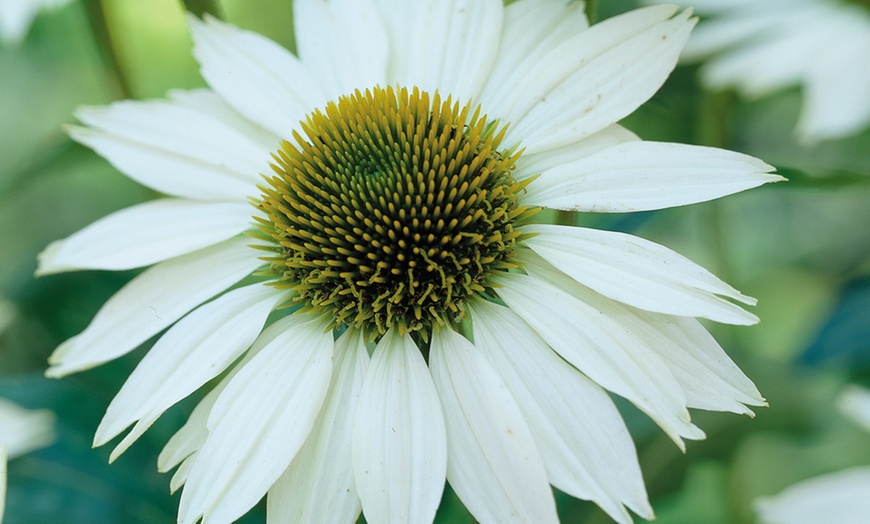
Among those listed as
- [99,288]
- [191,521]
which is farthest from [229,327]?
[99,288]

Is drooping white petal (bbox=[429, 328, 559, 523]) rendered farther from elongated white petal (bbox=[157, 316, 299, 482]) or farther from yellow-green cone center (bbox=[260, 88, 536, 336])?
elongated white petal (bbox=[157, 316, 299, 482])

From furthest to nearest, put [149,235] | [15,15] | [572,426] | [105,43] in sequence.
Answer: [15,15] → [105,43] → [149,235] → [572,426]

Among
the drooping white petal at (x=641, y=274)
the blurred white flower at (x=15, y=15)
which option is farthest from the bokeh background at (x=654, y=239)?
the drooping white petal at (x=641, y=274)

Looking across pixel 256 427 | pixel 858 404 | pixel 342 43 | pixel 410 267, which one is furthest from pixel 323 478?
pixel 858 404

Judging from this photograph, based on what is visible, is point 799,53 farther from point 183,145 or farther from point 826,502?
point 183,145

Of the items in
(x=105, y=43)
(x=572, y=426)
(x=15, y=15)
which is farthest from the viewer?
(x=15, y=15)

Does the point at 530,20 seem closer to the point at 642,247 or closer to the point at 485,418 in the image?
the point at 642,247
